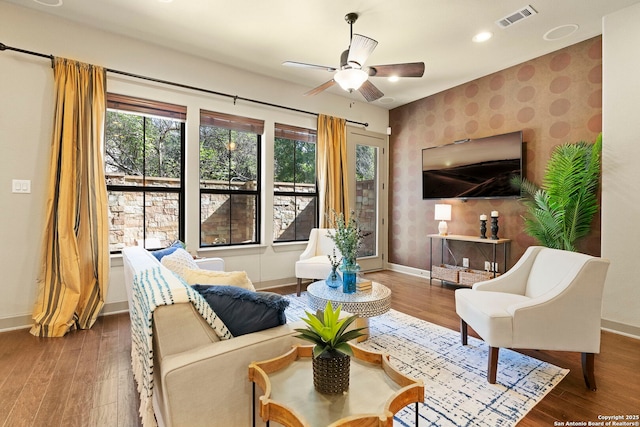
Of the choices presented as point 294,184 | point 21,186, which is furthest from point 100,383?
point 294,184

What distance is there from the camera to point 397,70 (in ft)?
9.13

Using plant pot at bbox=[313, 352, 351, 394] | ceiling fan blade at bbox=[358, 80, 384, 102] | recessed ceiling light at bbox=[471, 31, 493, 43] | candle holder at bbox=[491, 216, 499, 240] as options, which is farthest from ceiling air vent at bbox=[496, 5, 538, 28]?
plant pot at bbox=[313, 352, 351, 394]

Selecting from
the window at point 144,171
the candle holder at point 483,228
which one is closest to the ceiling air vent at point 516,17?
the candle holder at point 483,228

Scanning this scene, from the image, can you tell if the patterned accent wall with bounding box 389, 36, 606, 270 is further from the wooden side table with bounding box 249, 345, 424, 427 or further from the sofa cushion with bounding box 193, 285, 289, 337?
the sofa cushion with bounding box 193, 285, 289, 337

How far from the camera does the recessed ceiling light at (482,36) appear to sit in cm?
326

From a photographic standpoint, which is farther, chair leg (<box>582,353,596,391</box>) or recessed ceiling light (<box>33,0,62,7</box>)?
recessed ceiling light (<box>33,0,62,7</box>)

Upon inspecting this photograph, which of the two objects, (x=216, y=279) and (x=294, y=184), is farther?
(x=294, y=184)

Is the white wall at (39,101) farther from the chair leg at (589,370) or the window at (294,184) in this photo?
the chair leg at (589,370)

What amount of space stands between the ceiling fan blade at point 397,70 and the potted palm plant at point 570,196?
1881 millimetres

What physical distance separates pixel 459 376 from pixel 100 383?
244 centimetres

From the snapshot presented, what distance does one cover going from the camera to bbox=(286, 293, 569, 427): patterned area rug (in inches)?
68.1

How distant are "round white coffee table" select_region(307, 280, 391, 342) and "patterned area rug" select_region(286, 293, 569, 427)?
14.3 inches

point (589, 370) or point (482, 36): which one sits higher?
point (482, 36)

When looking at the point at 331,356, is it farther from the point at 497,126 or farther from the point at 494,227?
the point at 497,126
